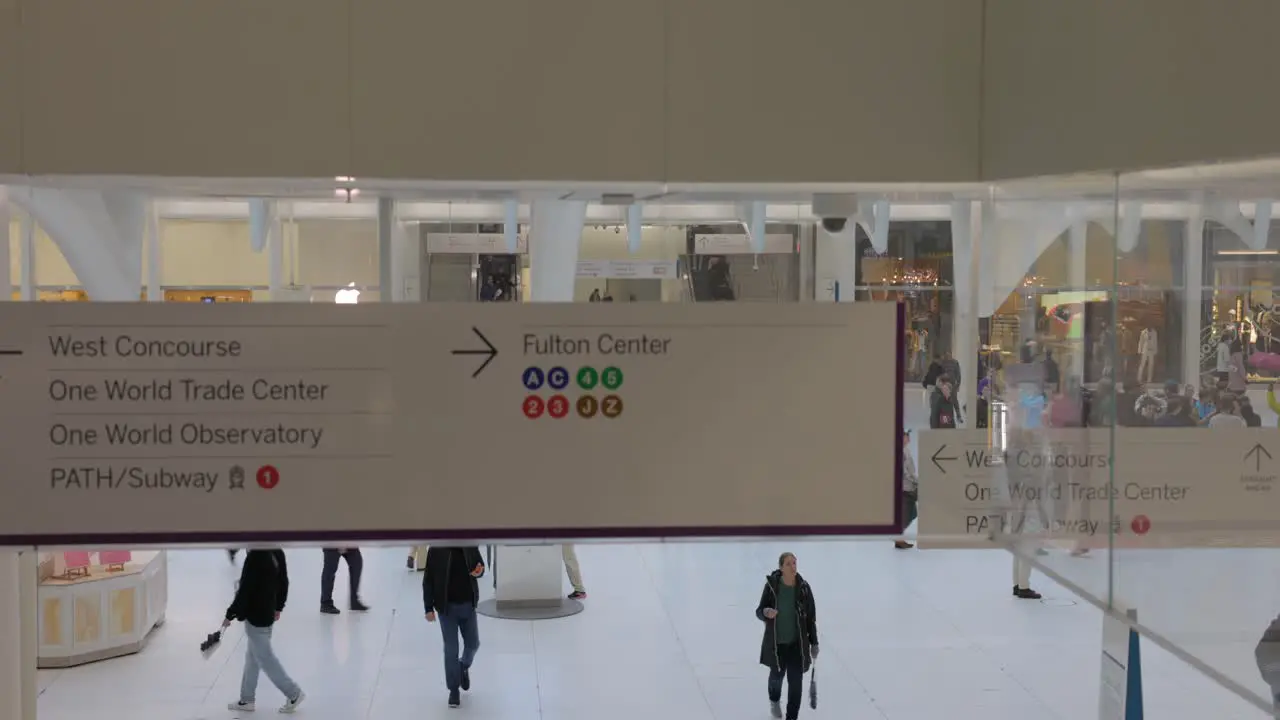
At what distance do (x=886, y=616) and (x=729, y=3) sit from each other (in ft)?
29.4

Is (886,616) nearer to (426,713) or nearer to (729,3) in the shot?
(426,713)

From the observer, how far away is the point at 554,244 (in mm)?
4191

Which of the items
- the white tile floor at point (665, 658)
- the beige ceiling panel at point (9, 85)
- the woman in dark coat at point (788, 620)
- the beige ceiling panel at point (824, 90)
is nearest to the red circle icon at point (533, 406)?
the beige ceiling panel at point (824, 90)

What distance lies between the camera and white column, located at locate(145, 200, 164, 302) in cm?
420

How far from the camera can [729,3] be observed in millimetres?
3771

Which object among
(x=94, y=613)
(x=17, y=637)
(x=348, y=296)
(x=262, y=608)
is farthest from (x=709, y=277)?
(x=94, y=613)

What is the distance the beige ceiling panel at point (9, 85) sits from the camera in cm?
359

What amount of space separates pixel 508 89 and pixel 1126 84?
1.83 meters

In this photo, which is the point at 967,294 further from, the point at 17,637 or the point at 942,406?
the point at 17,637

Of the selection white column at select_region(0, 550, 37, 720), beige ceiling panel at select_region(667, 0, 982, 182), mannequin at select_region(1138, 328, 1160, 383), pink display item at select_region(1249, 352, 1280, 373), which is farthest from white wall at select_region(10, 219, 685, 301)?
white column at select_region(0, 550, 37, 720)

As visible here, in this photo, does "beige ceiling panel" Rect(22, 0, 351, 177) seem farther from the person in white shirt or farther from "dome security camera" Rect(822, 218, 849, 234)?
the person in white shirt

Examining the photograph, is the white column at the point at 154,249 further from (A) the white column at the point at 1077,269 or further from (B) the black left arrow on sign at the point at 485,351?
(A) the white column at the point at 1077,269

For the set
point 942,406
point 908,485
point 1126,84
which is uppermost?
point 1126,84

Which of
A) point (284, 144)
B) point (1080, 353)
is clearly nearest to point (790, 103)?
point (1080, 353)
